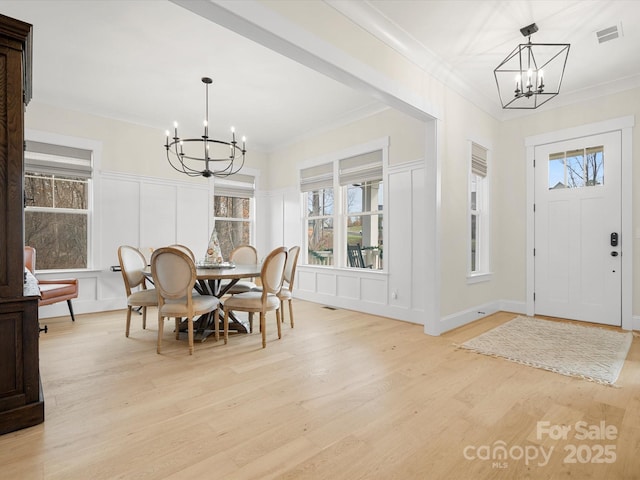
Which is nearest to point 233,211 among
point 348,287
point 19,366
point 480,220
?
point 348,287

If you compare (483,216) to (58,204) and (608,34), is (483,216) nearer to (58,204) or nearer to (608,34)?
(608,34)

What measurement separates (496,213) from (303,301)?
330cm

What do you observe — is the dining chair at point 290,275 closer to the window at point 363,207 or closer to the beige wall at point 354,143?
the window at point 363,207

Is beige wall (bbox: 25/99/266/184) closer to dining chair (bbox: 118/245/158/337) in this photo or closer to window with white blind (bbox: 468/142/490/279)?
dining chair (bbox: 118/245/158/337)

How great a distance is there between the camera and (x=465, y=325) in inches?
159

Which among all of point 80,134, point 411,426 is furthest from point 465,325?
point 80,134

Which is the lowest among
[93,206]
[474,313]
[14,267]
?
[474,313]

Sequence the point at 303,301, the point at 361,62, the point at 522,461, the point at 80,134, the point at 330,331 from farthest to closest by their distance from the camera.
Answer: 1. the point at 303,301
2. the point at 80,134
3. the point at 330,331
4. the point at 361,62
5. the point at 522,461

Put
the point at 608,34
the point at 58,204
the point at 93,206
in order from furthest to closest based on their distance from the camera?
the point at 93,206
the point at 58,204
the point at 608,34

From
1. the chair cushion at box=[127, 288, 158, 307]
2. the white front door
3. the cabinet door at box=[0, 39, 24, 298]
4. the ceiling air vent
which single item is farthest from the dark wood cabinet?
the white front door

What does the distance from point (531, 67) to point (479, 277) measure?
8.20 ft

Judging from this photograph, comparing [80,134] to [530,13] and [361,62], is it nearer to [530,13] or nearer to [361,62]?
[361,62]

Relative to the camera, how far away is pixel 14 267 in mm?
1848

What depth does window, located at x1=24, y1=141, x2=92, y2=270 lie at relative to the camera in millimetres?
4406
